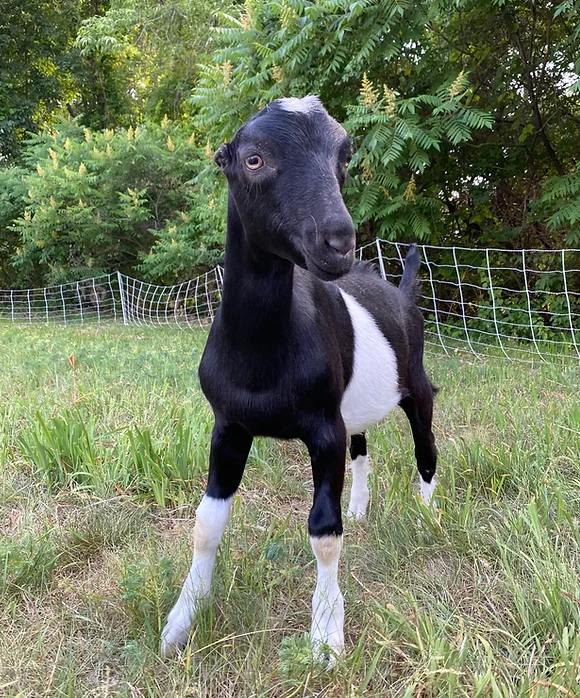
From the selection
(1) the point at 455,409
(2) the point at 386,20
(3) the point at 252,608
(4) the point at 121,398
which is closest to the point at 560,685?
(3) the point at 252,608

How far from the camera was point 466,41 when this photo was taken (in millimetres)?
6434

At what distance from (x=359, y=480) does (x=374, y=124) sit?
3.98 m

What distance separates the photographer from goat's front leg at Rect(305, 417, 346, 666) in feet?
5.25

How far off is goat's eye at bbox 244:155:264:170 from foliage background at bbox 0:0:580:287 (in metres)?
3.88

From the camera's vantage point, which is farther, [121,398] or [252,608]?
[121,398]

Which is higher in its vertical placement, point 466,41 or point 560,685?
point 466,41

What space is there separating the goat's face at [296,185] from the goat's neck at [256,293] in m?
0.08

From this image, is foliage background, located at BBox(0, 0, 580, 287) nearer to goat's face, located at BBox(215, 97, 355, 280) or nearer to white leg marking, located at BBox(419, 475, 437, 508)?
white leg marking, located at BBox(419, 475, 437, 508)

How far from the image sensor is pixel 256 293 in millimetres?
1612

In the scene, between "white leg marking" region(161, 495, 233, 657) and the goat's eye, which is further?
"white leg marking" region(161, 495, 233, 657)

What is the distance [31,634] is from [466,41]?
7203 millimetres

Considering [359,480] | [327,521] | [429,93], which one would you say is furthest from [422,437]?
[429,93]

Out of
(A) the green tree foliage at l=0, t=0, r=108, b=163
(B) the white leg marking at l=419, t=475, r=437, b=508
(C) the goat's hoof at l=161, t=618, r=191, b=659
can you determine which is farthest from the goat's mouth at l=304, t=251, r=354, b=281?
(A) the green tree foliage at l=0, t=0, r=108, b=163

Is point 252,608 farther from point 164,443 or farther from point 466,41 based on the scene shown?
point 466,41
